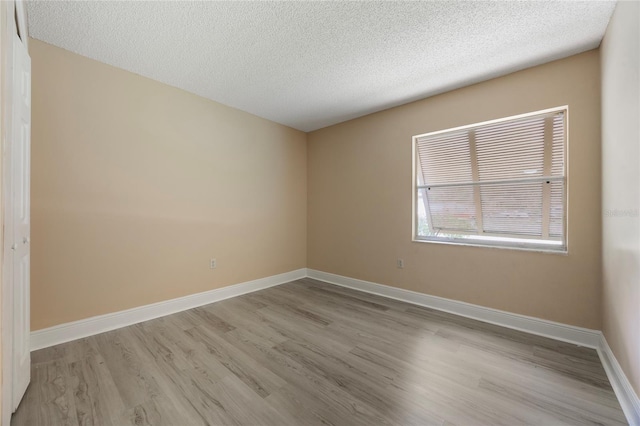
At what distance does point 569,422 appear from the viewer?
4.81 feet

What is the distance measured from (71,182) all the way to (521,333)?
15.0ft

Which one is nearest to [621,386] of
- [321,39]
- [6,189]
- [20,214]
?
[321,39]

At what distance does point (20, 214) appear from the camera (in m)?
1.54

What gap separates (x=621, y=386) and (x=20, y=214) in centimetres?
392

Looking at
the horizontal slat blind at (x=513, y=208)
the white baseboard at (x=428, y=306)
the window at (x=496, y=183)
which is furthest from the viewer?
the horizontal slat blind at (x=513, y=208)

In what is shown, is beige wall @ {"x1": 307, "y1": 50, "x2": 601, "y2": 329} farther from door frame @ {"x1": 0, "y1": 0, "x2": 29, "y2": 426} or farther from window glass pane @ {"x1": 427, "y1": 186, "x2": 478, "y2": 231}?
door frame @ {"x1": 0, "y1": 0, "x2": 29, "y2": 426}

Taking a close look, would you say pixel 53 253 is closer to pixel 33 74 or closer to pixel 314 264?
pixel 33 74

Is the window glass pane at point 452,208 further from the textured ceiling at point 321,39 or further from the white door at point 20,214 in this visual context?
the white door at point 20,214

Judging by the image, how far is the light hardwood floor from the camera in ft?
4.94

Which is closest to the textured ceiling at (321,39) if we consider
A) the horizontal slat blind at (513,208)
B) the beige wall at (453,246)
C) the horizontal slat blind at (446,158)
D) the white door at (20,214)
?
the beige wall at (453,246)

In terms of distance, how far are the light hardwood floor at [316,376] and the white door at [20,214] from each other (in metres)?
0.24

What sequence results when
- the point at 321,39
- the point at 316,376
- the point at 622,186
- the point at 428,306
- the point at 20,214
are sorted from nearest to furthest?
the point at 20,214, the point at 622,186, the point at 316,376, the point at 321,39, the point at 428,306

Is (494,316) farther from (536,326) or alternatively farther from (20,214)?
(20,214)

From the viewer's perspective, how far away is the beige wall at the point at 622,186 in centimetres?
144
